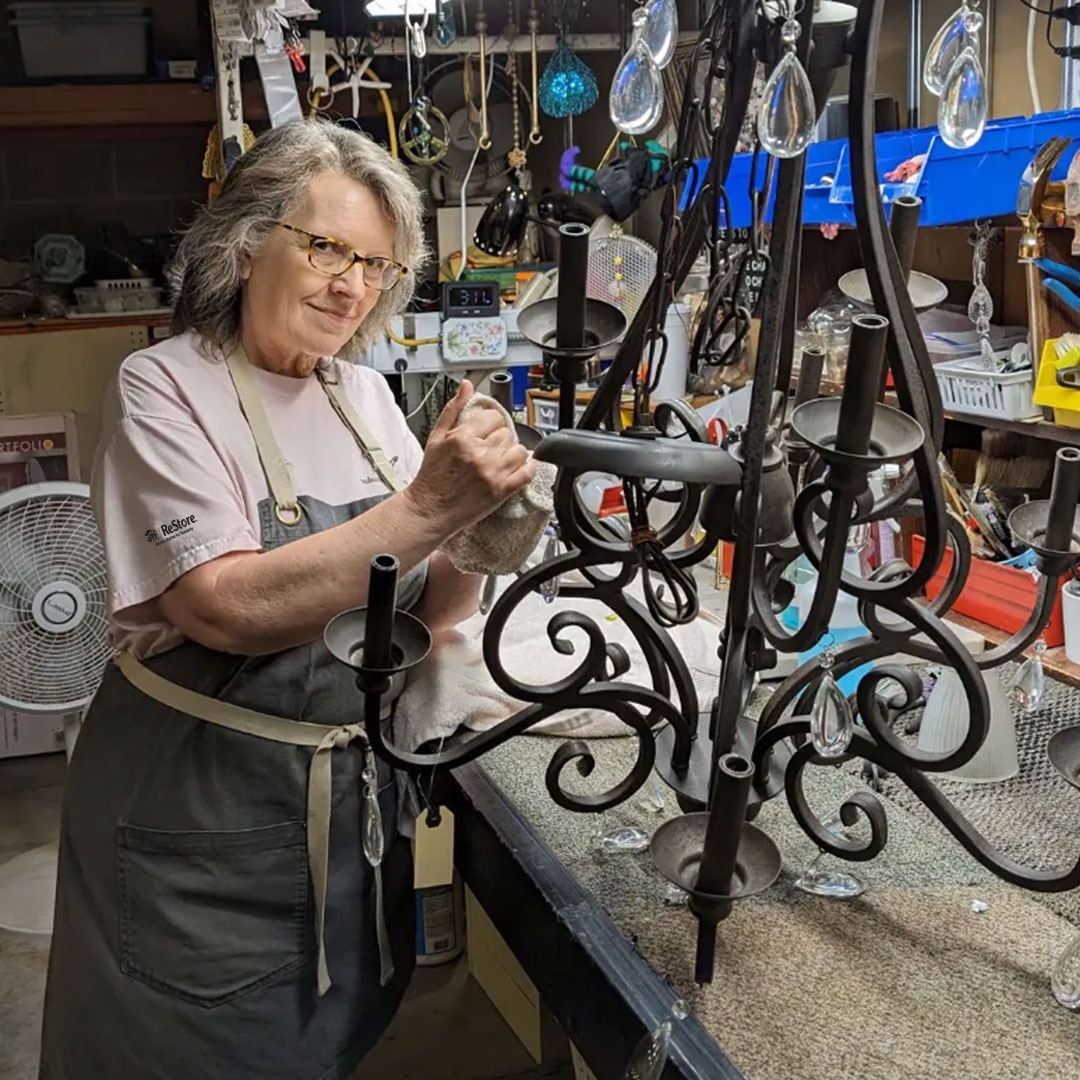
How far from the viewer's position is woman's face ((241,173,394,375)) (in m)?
1.28

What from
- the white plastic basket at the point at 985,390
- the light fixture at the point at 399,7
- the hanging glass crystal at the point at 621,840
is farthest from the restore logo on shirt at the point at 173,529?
the light fixture at the point at 399,7

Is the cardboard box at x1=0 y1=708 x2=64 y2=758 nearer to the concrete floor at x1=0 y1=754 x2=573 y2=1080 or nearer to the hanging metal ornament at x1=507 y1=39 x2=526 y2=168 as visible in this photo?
the concrete floor at x1=0 y1=754 x2=573 y2=1080

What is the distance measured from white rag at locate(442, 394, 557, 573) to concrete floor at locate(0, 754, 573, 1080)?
1181 millimetres

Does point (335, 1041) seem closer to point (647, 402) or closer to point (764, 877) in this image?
point (764, 877)

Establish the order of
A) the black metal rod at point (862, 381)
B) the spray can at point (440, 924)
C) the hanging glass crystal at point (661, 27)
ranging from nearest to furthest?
the black metal rod at point (862, 381) → the hanging glass crystal at point (661, 27) → the spray can at point (440, 924)

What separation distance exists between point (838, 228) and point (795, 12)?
4.62 feet

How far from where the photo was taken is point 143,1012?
1.27 m

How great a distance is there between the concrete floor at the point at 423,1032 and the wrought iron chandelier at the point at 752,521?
49.7 inches

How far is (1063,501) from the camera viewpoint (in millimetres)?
866

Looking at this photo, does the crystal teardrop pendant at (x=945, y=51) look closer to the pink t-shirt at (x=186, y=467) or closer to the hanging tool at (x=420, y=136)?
the pink t-shirt at (x=186, y=467)

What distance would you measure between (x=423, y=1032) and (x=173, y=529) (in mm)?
1427

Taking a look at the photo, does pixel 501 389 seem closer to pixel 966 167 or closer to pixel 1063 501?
pixel 1063 501

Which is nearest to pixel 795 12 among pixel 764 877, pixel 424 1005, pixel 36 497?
pixel 764 877

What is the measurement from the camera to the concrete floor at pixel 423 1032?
6.97 feet
